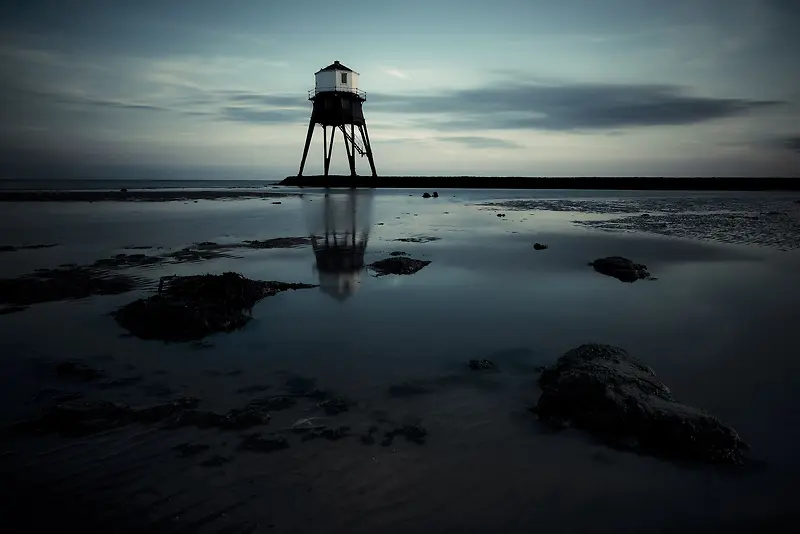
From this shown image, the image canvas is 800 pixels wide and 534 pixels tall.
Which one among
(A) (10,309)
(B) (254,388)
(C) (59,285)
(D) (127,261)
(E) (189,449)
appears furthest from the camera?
(D) (127,261)

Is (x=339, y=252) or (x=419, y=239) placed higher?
(x=419, y=239)

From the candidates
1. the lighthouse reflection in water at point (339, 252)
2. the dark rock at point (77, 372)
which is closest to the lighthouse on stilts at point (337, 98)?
the lighthouse reflection in water at point (339, 252)

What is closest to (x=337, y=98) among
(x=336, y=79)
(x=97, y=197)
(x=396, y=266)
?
(x=336, y=79)

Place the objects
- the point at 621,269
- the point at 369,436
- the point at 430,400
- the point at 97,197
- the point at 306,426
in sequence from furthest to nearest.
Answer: the point at 97,197 < the point at 621,269 < the point at 430,400 < the point at 306,426 < the point at 369,436

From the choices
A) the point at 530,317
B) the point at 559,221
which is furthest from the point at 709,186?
the point at 530,317

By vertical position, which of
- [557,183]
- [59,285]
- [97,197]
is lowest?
[59,285]

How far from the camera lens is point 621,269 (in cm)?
965

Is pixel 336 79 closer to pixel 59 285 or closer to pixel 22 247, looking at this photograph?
pixel 22 247

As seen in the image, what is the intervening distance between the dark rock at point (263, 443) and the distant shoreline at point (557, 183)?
63015 mm

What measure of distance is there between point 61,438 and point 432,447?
274 centimetres

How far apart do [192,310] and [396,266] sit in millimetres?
4810

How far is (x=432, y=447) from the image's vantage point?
3.27 metres

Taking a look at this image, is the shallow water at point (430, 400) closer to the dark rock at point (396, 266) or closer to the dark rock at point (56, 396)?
the dark rock at point (56, 396)

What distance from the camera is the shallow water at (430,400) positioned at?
8.68 feet
